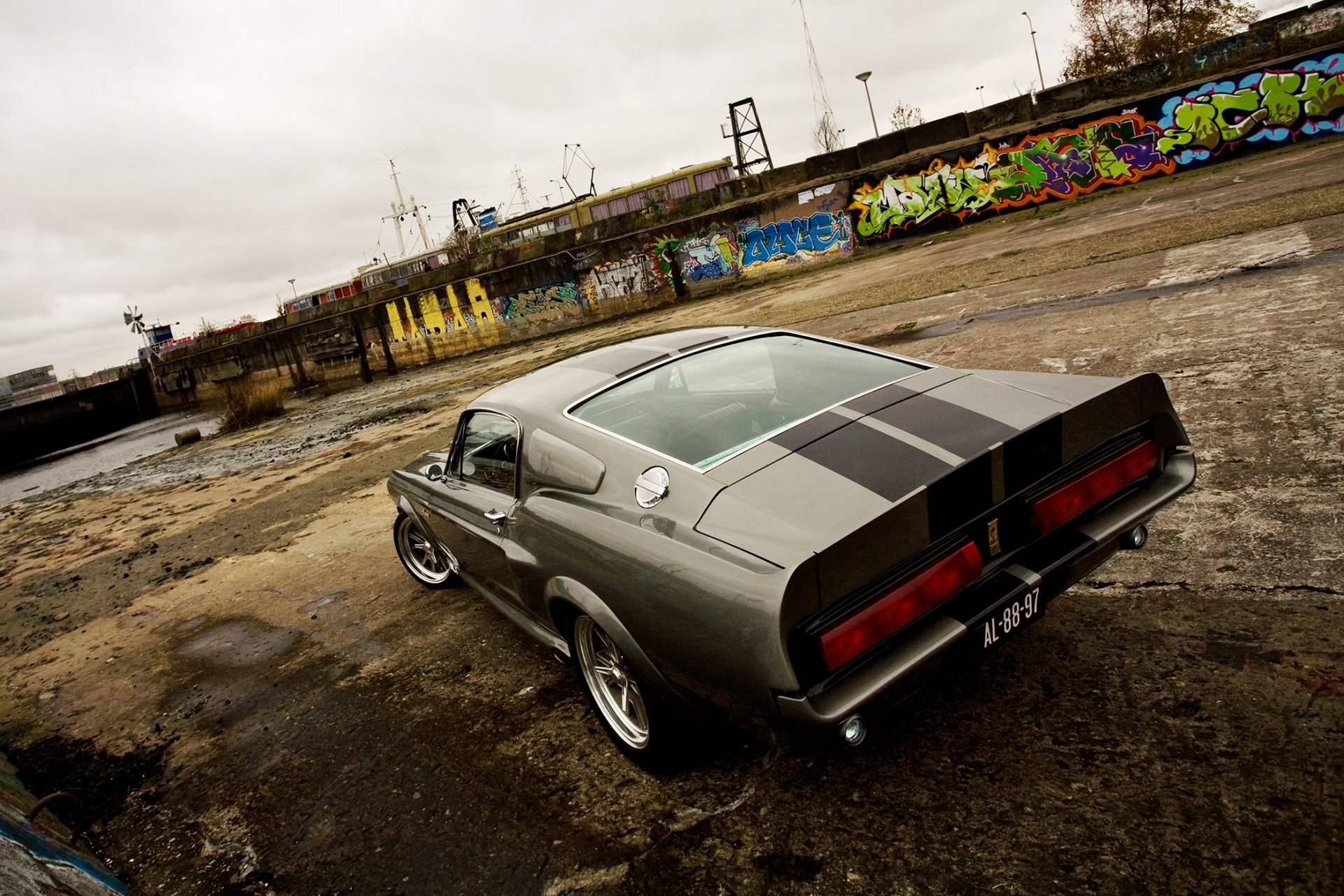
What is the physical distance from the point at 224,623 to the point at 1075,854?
17.4 feet

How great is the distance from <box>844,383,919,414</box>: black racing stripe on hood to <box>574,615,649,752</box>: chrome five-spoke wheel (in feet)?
3.84

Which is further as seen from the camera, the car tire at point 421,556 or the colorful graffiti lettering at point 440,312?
A: the colorful graffiti lettering at point 440,312

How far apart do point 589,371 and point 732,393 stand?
0.66 m

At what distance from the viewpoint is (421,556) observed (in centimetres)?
501

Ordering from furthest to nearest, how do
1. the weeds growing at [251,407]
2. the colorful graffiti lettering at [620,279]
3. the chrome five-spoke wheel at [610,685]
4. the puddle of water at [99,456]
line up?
the colorful graffiti lettering at [620,279] → the weeds growing at [251,407] → the puddle of water at [99,456] → the chrome five-spoke wheel at [610,685]

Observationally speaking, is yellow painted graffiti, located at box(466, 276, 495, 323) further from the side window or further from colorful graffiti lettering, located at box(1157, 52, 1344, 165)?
the side window

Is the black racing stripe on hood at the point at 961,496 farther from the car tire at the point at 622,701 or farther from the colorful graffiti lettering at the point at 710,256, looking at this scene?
the colorful graffiti lettering at the point at 710,256

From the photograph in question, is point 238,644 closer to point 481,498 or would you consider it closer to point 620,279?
point 481,498

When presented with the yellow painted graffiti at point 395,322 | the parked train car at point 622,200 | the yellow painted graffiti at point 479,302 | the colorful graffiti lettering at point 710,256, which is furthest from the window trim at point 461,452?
the parked train car at point 622,200

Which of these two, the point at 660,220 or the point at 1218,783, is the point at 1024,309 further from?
the point at 660,220

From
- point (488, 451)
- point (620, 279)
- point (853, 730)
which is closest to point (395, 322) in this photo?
point (620, 279)

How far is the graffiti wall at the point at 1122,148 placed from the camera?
15.1 metres

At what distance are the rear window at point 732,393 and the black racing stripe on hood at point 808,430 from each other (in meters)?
0.05

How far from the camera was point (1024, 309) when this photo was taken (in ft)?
25.8
